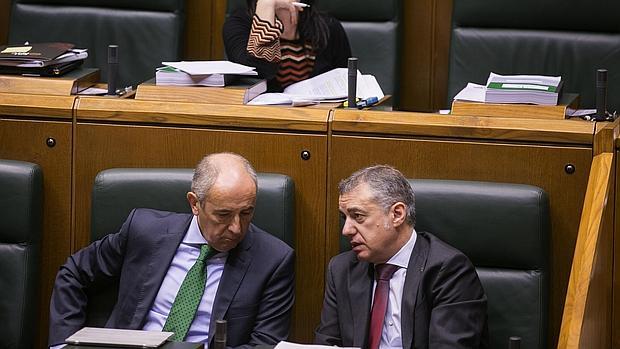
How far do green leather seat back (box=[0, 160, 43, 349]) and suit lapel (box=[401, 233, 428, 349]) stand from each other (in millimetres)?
941

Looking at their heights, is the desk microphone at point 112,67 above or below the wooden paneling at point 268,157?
above

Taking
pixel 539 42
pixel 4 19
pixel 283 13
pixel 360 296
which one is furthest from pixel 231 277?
pixel 4 19

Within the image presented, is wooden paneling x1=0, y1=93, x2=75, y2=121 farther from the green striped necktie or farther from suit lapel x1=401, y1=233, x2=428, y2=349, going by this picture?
suit lapel x1=401, y1=233, x2=428, y2=349

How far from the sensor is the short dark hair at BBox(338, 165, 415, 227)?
8.22 feet

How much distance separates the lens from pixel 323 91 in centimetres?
299

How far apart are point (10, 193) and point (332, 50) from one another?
4.06ft

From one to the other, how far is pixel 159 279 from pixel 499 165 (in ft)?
2.67

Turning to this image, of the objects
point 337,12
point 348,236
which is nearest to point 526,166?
point 348,236

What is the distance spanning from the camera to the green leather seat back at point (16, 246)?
9.21 feet

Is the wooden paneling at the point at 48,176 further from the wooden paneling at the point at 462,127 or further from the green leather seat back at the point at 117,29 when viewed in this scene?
the green leather seat back at the point at 117,29

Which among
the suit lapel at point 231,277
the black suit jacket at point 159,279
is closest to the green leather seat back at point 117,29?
the black suit jacket at point 159,279

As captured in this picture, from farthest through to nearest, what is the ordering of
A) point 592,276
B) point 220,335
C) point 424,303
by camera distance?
point 424,303, point 592,276, point 220,335

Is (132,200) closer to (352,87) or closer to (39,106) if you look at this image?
(39,106)

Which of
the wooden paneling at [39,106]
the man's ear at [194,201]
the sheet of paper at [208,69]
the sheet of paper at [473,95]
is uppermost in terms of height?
the sheet of paper at [208,69]
